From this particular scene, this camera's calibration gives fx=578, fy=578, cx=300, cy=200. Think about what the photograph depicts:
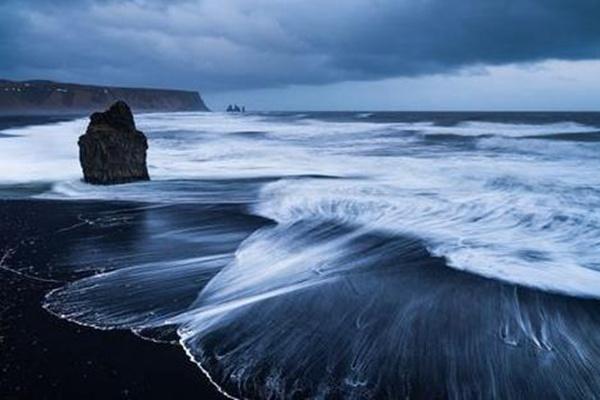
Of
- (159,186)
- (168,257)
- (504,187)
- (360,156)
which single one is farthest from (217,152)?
(168,257)

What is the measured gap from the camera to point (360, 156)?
22000 mm

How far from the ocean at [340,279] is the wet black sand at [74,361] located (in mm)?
153

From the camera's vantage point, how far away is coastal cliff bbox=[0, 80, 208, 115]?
385 feet

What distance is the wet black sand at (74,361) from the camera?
3.82 meters

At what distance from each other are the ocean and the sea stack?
720mm

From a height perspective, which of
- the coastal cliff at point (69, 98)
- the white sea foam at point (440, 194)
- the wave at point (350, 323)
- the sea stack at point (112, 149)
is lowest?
the coastal cliff at point (69, 98)

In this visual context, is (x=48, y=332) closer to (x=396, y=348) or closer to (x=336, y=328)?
(x=336, y=328)

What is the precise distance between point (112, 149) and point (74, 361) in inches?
364

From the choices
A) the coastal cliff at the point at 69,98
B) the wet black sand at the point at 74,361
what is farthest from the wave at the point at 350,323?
the coastal cliff at the point at 69,98

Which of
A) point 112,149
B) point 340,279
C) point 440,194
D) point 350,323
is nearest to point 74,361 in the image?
point 350,323

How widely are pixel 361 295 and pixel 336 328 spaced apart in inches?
31.6

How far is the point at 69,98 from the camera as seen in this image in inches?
5143

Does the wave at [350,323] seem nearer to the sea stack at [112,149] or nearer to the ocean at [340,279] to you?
the ocean at [340,279]

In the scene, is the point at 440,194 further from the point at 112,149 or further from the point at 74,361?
the point at 74,361
